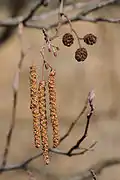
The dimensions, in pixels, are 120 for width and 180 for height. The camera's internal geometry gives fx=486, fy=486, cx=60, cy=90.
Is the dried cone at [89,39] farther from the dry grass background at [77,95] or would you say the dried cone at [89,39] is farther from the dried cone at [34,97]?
the dry grass background at [77,95]

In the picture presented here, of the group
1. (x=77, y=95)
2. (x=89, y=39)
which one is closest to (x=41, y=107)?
(x=89, y=39)

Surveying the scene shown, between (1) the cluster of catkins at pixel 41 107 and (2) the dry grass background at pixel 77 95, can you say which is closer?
(1) the cluster of catkins at pixel 41 107

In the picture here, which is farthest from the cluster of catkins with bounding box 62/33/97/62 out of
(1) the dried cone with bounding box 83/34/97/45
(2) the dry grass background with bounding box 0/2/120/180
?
(2) the dry grass background with bounding box 0/2/120/180

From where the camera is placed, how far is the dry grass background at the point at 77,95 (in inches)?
76.3

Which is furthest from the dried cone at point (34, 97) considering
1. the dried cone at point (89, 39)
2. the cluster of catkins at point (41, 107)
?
the dried cone at point (89, 39)

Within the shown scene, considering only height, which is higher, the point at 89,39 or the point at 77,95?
the point at 89,39

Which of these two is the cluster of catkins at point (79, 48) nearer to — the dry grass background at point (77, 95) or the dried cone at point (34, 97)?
the dried cone at point (34, 97)

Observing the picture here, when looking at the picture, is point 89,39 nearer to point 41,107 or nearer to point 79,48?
Result: point 79,48

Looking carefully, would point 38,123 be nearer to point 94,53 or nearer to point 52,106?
point 52,106

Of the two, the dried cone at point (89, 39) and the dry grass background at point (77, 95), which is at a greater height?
the dried cone at point (89, 39)

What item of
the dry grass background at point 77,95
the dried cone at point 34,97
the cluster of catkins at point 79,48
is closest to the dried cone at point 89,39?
the cluster of catkins at point 79,48

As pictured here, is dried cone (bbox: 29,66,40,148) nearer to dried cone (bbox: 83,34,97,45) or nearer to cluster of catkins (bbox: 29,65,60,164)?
cluster of catkins (bbox: 29,65,60,164)

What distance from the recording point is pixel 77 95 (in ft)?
6.45

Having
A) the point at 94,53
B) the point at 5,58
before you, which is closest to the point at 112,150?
the point at 94,53
